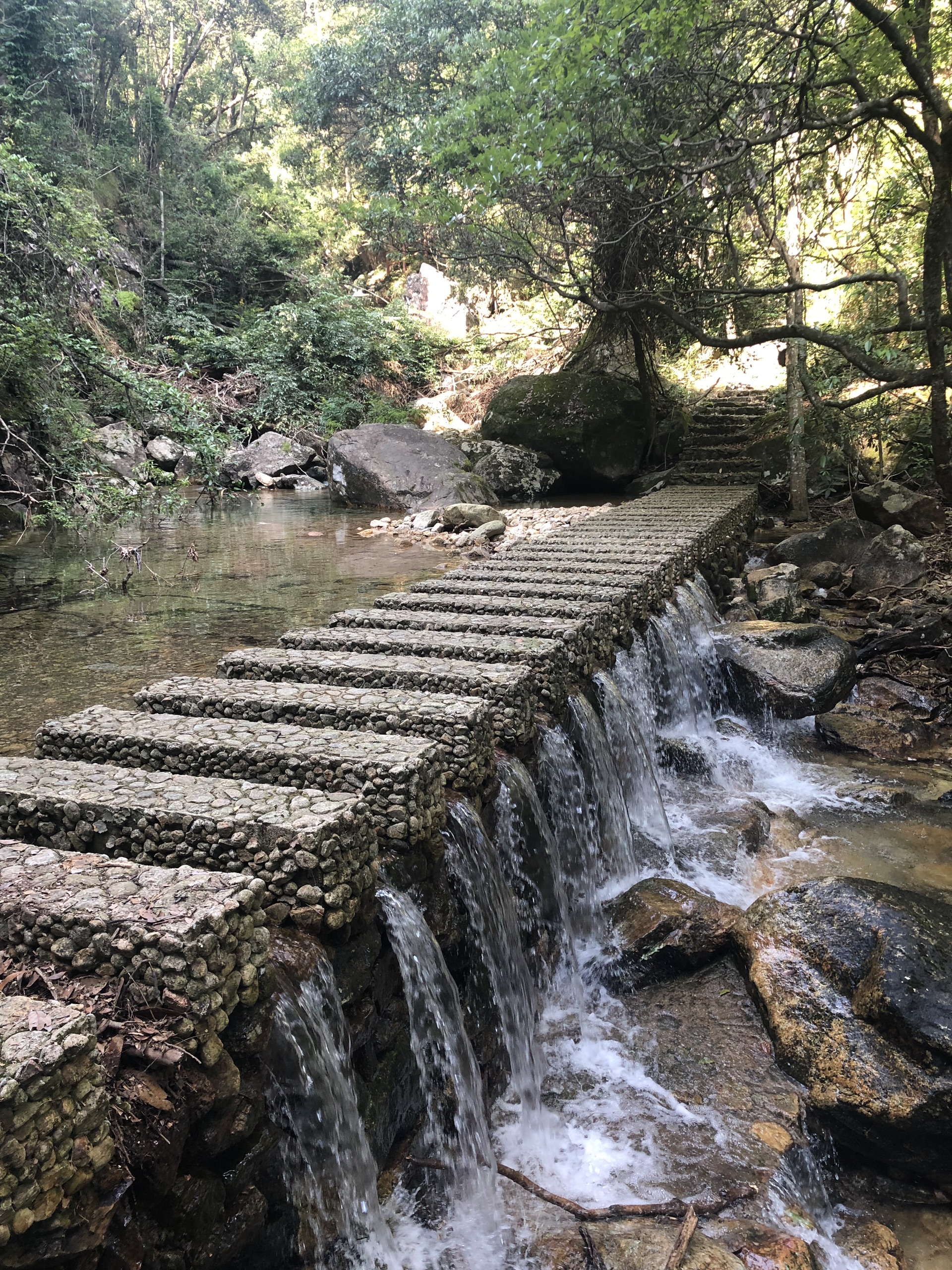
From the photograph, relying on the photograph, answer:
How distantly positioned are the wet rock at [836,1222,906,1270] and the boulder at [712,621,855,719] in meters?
5.12

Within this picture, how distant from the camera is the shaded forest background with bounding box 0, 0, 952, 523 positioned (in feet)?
26.8

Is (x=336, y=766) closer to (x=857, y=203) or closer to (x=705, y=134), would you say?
(x=705, y=134)

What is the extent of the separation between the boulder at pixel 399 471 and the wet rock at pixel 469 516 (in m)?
1.30

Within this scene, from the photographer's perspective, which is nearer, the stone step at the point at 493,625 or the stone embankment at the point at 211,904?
the stone embankment at the point at 211,904

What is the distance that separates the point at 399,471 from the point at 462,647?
41.4 ft

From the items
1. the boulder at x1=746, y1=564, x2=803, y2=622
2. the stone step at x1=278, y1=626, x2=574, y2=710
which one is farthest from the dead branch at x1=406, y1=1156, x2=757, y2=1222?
the boulder at x1=746, y1=564, x2=803, y2=622

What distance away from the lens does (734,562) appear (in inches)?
463

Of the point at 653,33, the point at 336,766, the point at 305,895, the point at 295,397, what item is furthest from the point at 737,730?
the point at 295,397

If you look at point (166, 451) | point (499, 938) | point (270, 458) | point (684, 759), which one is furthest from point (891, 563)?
point (166, 451)

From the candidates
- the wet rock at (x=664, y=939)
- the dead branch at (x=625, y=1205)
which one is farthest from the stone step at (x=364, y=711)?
the dead branch at (x=625, y=1205)

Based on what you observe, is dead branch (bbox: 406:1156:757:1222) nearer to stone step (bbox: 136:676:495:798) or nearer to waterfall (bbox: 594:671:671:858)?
stone step (bbox: 136:676:495:798)

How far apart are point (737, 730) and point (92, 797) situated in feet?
20.8

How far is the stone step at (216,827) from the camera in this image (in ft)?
9.34

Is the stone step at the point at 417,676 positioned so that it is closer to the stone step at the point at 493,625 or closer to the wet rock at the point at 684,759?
the stone step at the point at 493,625
